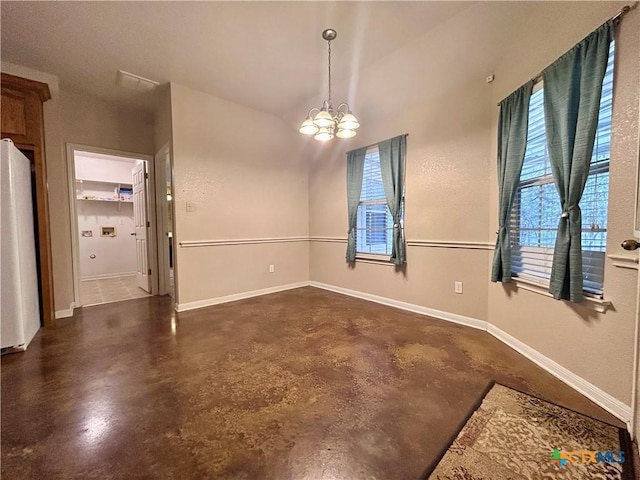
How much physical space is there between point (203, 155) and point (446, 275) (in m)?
3.42

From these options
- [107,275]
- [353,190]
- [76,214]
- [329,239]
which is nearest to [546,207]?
[353,190]

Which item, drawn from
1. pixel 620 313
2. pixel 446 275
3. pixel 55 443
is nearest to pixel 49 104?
pixel 55 443

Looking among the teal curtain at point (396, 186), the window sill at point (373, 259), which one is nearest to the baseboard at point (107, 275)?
the window sill at point (373, 259)

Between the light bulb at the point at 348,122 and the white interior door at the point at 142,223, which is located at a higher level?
the light bulb at the point at 348,122

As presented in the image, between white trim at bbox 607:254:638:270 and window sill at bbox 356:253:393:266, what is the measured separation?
2177 millimetres

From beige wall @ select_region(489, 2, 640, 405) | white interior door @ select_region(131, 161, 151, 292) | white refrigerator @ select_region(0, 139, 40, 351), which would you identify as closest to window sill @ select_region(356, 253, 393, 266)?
beige wall @ select_region(489, 2, 640, 405)

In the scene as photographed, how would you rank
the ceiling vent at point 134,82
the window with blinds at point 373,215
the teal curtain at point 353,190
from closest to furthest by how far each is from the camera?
the ceiling vent at point 134,82 → the window with blinds at point 373,215 → the teal curtain at point 353,190

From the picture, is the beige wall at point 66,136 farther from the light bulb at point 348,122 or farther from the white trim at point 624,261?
the white trim at point 624,261

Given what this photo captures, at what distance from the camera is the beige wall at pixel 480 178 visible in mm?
1543

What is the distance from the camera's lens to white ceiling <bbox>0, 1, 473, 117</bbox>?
2.12 meters

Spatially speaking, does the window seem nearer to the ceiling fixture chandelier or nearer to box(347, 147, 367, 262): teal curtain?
box(347, 147, 367, 262): teal curtain

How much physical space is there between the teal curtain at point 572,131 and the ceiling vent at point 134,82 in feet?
13.1

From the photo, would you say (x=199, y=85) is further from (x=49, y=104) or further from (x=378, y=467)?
(x=378, y=467)

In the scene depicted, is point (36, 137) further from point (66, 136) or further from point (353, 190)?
Result: point (353, 190)
